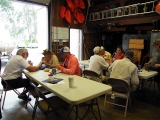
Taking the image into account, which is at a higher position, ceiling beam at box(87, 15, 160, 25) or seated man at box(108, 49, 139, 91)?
ceiling beam at box(87, 15, 160, 25)

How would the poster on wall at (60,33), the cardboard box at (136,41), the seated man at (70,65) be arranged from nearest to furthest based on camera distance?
1. the seated man at (70,65)
2. the cardboard box at (136,41)
3. the poster on wall at (60,33)

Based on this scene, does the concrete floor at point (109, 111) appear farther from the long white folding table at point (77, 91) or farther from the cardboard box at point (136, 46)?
the cardboard box at point (136, 46)

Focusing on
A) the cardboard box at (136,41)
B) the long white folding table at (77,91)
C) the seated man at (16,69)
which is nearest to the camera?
the long white folding table at (77,91)

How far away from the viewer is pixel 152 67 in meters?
3.03

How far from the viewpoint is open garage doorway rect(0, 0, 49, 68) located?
5.30m

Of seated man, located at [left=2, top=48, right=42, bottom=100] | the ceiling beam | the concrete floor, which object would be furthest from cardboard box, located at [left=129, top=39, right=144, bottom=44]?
seated man, located at [left=2, top=48, right=42, bottom=100]

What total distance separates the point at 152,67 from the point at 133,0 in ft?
10.0

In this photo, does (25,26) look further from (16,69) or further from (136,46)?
(136,46)

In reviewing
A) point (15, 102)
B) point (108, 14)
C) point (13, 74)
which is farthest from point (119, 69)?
point (108, 14)

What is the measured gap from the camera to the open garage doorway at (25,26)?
5.30 m

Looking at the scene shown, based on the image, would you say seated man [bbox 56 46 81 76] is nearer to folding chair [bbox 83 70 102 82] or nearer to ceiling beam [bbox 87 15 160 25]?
folding chair [bbox 83 70 102 82]

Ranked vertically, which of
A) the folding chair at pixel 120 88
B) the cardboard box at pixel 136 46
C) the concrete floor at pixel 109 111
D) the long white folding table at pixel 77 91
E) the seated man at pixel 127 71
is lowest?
the concrete floor at pixel 109 111

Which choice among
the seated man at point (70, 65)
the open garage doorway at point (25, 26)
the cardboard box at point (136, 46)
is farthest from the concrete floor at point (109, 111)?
the open garage doorway at point (25, 26)

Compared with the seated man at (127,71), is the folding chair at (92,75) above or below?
below
